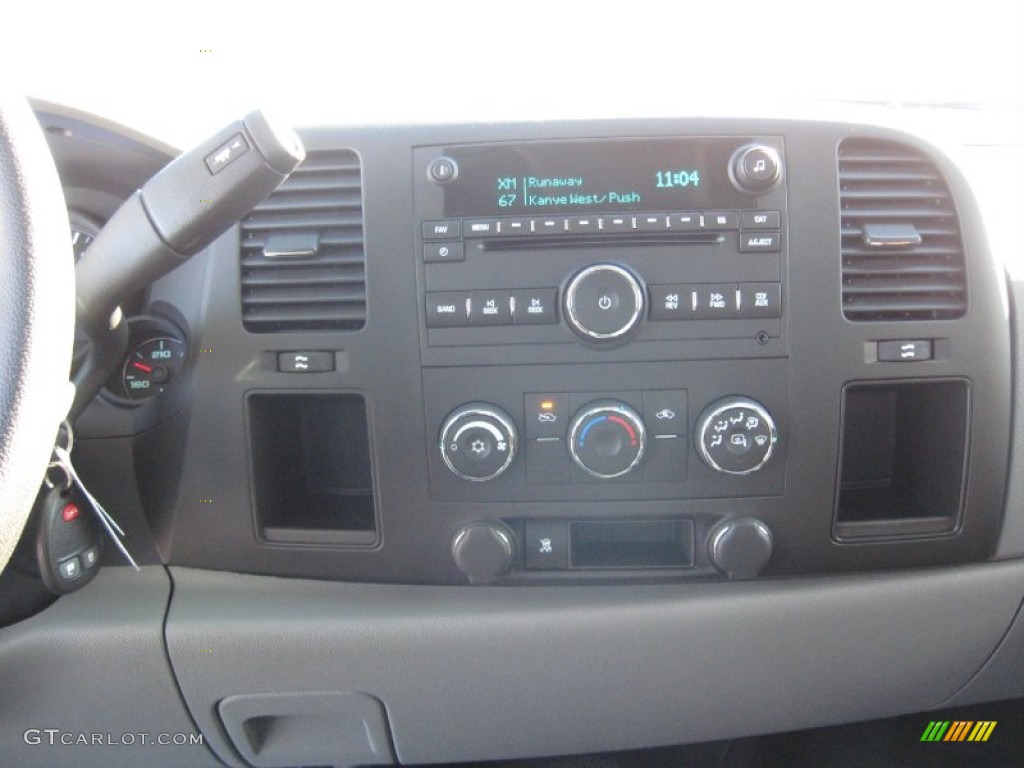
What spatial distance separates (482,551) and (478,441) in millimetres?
176

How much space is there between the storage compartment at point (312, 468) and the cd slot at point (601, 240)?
0.34 m

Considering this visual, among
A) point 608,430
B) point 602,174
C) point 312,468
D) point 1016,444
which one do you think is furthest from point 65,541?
point 1016,444

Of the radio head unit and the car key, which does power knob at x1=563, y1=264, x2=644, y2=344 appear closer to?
the radio head unit

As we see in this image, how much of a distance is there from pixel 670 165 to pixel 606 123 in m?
0.12

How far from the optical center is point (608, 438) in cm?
139

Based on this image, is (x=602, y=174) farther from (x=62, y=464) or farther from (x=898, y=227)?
(x=62, y=464)

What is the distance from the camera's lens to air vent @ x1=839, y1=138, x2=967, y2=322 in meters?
1.41

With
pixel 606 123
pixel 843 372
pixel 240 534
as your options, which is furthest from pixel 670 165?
pixel 240 534

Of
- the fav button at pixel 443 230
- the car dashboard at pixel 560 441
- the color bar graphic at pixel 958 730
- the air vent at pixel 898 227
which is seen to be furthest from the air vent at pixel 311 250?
the color bar graphic at pixel 958 730

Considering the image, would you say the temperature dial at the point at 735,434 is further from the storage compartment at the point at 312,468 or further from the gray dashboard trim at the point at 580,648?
the storage compartment at the point at 312,468

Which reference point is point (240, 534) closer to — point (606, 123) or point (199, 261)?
point (199, 261)

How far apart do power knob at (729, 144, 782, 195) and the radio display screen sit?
0.5 inches

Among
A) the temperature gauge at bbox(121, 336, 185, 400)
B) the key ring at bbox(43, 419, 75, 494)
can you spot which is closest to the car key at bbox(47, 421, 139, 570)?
the key ring at bbox(43, 419, 75, 494)

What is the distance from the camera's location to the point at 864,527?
1.49 metres
